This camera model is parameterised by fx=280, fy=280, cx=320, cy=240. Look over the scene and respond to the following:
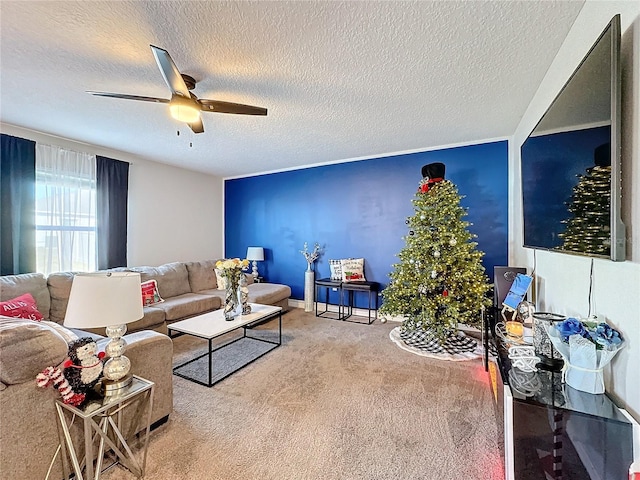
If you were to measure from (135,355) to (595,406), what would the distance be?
7.61ft

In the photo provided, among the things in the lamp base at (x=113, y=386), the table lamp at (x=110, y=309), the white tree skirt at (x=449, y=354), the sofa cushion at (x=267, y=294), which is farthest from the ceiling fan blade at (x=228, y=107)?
the white tree skirt at (x=449, y=354)

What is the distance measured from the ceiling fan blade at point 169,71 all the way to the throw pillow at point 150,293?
2618 mm

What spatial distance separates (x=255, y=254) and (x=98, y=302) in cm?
390

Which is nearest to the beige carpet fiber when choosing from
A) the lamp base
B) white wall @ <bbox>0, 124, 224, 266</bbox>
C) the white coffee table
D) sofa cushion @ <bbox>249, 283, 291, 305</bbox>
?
the white coffee table

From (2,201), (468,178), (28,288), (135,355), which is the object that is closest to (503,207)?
(468,178)

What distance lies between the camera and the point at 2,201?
3.04 m

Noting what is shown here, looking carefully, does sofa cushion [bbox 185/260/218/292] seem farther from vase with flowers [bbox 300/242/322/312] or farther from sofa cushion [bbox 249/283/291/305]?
vase with flowers [bbox 300/242/322/312]

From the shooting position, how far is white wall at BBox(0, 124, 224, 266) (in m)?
4.34

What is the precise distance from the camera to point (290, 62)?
201 cm

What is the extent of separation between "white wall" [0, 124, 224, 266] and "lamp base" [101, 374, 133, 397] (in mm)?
3382

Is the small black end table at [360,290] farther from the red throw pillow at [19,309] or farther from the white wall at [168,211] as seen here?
the red throw pillow at [19,309]

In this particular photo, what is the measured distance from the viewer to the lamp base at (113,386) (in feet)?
4.80

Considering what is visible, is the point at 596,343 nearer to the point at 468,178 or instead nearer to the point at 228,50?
the point at 228,50

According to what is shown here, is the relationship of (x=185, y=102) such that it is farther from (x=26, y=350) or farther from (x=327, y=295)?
(x=327, y=295)
